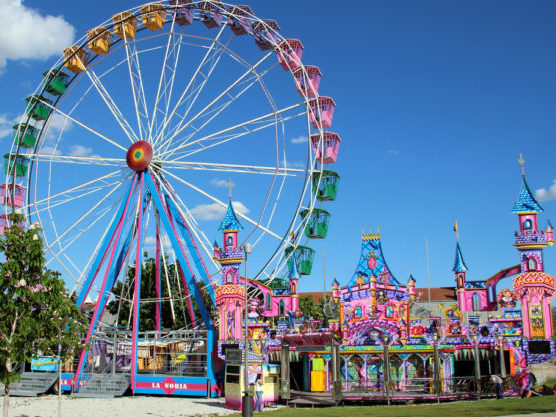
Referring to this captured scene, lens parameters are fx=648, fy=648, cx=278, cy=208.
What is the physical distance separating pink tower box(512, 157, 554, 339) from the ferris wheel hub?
14.9m

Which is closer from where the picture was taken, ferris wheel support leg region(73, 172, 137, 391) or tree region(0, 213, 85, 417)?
tree region(0, 213, 85, 417)

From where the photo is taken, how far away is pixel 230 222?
27.4m

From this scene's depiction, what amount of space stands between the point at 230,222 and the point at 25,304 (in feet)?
42.0

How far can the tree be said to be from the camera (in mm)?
15008

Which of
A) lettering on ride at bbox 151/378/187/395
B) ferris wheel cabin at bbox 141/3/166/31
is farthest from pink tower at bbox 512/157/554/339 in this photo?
ferris wheel cabin at bbox 141/3/166/31

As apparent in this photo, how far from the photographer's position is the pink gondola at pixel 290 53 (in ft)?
94.5

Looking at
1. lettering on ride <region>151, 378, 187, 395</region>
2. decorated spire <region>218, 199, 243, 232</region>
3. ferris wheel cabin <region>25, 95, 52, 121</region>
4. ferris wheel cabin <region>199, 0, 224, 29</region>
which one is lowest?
lettering on ride <region>151, 378, 187, 395</region>

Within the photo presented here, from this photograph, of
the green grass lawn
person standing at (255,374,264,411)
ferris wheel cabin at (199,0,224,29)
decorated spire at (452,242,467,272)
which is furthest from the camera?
ferris wheel cabin at (199,0,224,29)

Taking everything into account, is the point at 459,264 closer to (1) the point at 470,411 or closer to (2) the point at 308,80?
(2) the point at 308,80

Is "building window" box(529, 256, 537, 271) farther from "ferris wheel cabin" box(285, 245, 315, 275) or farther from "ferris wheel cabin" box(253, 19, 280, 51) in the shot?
"ferris wheel cabin" box(253, 19, 280, 51)

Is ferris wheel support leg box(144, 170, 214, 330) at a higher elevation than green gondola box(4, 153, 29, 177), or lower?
lower

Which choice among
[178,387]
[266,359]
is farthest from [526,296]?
[178,387]

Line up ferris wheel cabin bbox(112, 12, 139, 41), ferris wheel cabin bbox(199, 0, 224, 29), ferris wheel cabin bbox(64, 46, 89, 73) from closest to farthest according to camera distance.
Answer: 1. ferris wheel cabin bbox(112, 12, 139, 41)
2. ferris wheel cabin bbox(199, 0, 224, 29)
3. ferris wheel cabin bbox(64, 46, 89, 73)

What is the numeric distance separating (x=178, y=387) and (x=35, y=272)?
449 inches
